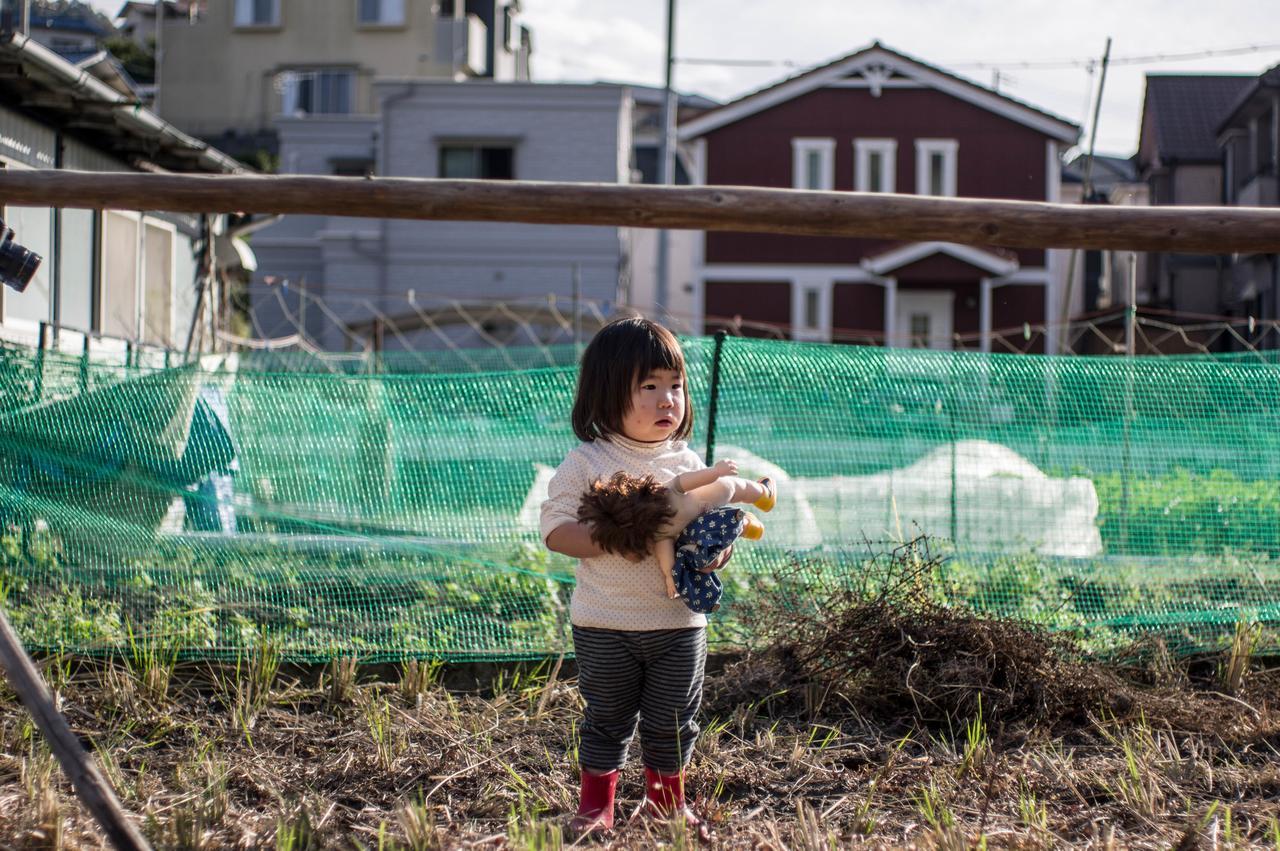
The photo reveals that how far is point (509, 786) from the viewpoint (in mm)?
3402

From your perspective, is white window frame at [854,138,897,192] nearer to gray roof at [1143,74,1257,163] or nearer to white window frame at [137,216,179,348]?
gray roof at [1143,74,1257,163]

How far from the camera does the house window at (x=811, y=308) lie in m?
25.1

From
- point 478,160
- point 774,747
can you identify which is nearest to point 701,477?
point 774,747

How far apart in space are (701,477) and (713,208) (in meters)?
1.51

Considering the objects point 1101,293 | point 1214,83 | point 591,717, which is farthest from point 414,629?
point 1214,83

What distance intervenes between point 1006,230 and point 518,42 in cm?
3196

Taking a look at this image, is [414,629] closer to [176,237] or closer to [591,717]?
[591,717]

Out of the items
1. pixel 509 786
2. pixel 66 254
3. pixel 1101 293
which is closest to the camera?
pixel 509 786

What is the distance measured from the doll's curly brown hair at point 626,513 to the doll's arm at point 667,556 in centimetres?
3

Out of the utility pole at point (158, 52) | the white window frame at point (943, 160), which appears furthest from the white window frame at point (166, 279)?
the utility pole at point (158, 52)

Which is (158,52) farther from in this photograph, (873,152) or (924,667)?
(924,667)

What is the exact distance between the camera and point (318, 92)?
30.0m

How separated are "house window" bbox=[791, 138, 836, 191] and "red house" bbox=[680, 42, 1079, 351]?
0.02m

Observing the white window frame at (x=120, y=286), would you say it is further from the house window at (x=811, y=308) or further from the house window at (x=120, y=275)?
the house window at (x=811, y=308)
